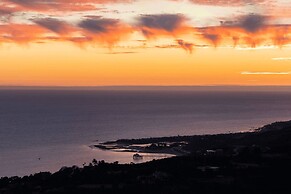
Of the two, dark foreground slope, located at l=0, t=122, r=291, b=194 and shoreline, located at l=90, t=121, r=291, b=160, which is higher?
shoreline, located at l=90, t=121, r=291, b=160

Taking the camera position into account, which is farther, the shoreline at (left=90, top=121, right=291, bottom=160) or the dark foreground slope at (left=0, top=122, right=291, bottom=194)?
the shoreline at (left=90, top=121, right=291, bottom=160)

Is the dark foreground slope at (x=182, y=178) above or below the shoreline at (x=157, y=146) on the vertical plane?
below

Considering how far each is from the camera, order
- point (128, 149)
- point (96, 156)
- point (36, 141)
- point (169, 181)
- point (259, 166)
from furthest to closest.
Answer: point (36, 141) → point (128, 149) → point (96, 156) → point (259, 166) → point (169, 181)

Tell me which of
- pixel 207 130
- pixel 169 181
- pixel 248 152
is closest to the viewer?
pixel 169 181

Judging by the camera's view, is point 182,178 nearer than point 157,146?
Yes

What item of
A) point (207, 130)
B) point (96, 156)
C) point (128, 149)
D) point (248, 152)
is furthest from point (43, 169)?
point (207, 130)

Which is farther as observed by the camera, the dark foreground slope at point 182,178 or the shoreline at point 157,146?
the shoreline at point 157,146

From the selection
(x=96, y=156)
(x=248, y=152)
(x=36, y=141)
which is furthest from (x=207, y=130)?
(x=248, y=152)

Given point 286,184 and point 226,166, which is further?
point 226,166

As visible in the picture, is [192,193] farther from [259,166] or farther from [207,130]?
[207,130]

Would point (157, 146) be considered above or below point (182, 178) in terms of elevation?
above
